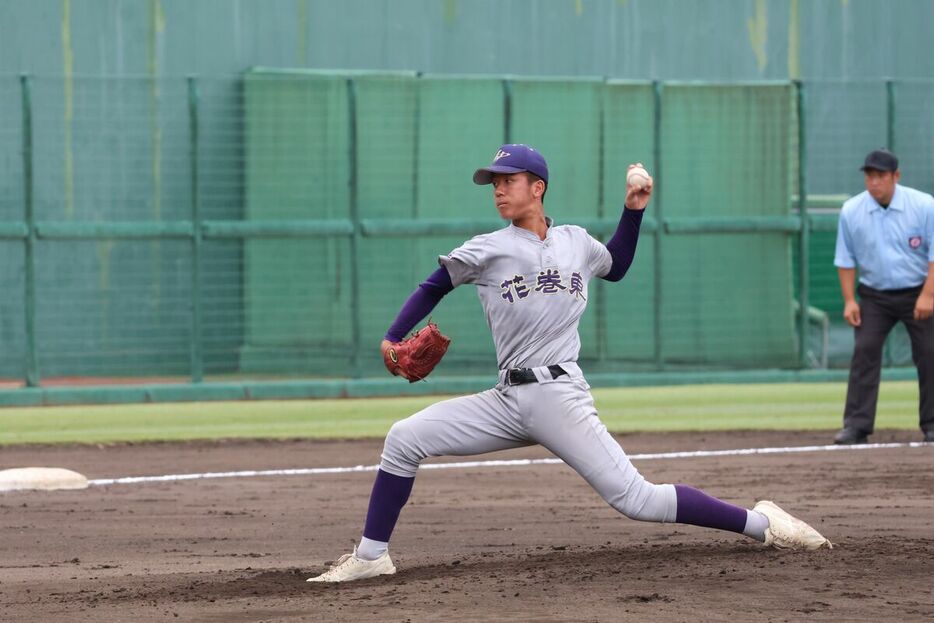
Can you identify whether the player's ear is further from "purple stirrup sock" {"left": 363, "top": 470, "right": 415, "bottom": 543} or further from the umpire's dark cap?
the umpire's dark cap

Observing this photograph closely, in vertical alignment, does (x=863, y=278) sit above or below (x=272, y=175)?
below

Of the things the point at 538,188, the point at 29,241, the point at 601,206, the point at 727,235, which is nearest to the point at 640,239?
the point at 601,206

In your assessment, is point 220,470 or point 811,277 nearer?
point 220,470

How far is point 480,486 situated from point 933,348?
366 cm

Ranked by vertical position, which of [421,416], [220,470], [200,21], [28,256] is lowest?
[220,470]

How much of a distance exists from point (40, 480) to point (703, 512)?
16.5 feet

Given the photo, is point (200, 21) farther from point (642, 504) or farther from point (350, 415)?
point (642, 504)

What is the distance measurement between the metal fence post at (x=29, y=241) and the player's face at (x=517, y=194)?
7618 millimetres

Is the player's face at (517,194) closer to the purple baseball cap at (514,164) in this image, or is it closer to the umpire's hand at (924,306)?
the purple baseball cap at (514,164)

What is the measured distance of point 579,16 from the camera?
16.7 m

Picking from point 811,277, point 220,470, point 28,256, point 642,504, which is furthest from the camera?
point 811,277

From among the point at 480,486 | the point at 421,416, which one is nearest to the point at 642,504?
the point at 421,416

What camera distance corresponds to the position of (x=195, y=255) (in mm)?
13578

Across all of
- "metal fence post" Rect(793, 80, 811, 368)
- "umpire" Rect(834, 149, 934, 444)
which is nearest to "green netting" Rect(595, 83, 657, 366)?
"metal fence post" Rect(793, 80, 811, 368)
